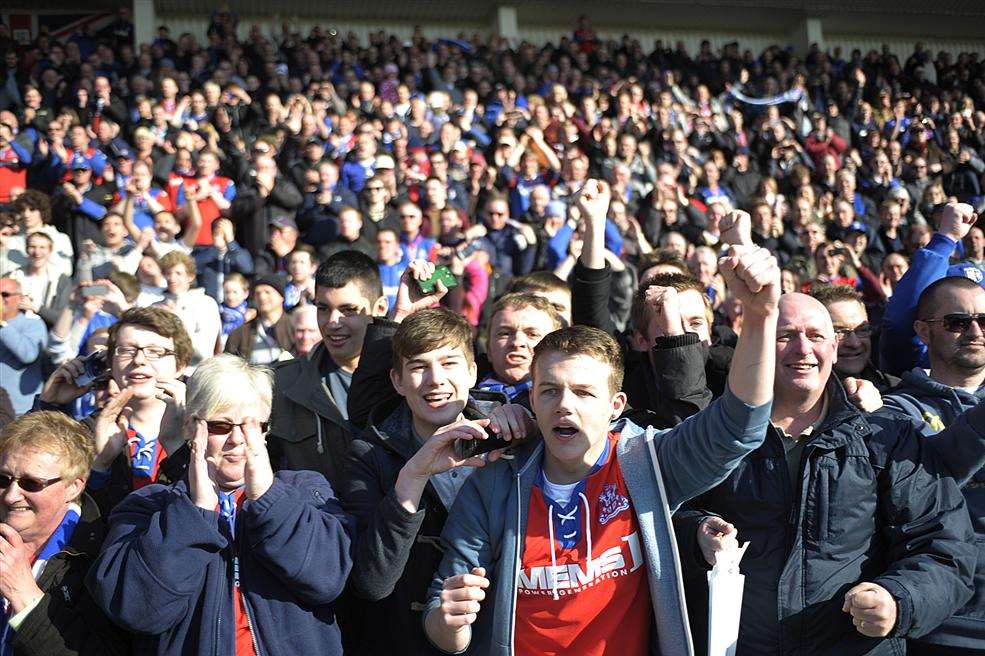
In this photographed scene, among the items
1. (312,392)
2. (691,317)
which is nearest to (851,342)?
(691,317)

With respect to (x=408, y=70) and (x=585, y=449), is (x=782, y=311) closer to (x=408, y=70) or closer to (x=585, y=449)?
(x=585, y=449)

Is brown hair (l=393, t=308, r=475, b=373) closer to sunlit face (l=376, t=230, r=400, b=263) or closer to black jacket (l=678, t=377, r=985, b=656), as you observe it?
black jacket (l=678, t=377, r=985, b=656)

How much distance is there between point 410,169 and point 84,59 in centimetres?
721

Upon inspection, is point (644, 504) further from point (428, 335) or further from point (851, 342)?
point (851, 342)

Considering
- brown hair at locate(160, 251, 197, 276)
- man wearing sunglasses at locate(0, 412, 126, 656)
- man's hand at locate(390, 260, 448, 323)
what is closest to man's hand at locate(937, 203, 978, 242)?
man's hand at locate(390, 260, 448, 323)

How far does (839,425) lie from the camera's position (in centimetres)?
290

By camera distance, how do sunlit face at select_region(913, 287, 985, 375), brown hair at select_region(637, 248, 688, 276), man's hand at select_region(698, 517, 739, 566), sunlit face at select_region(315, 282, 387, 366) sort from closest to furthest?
man's hand at select_region(698, 517, 739, 566), sunlit face at select_region(913, 287, 985, 375), sunlit face at select_region(315, 282, 387, 366), brown hair at select_region(637, 248, 688, 276)

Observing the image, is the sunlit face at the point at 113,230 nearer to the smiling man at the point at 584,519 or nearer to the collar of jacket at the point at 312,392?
the collar of jacket at the point at 312,392

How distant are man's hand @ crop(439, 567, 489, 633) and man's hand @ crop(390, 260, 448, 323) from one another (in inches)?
57.7

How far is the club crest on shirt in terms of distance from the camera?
8.69ft

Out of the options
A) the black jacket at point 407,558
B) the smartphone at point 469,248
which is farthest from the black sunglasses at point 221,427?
the smartphone at point 469,248

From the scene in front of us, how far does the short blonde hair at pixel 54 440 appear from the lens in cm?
297

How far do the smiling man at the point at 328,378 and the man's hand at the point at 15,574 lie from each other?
1.07m

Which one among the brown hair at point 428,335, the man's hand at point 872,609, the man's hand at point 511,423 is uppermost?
the brown hair at point 428,335
